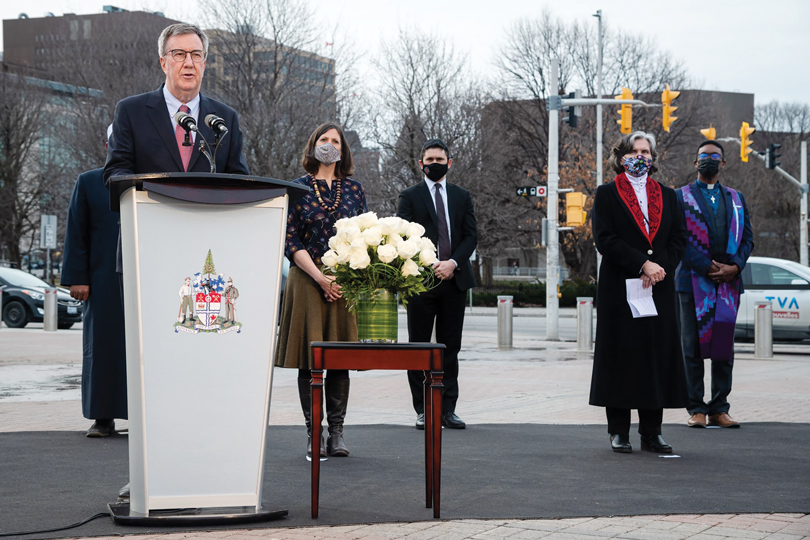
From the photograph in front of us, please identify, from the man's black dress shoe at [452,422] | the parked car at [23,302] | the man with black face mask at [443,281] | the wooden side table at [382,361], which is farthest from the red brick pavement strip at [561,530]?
the parked car at [23,302]

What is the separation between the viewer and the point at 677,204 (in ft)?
23.6

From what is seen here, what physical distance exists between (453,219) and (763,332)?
1014 cm

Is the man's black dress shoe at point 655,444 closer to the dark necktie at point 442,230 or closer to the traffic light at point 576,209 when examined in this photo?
the dark necktie at point 442,230

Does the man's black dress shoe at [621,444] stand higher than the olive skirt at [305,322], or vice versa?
the olive skirt at [305,322]

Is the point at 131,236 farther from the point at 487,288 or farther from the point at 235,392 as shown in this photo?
the point at 487,288

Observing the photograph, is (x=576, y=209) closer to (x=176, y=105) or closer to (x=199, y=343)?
(x=176, y=105)

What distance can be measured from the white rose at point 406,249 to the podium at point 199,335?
0.69 metres

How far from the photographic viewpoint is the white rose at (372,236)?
190 inches

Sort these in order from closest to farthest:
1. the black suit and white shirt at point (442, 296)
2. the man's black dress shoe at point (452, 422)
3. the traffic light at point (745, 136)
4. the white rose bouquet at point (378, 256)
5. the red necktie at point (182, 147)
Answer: the white rose bouquet at point (378, 256) → the red necktie at point (182, 147) → the man's black dress shoe at point (452, 422) → the black suit and white shirt at point (442, 296) → the traffic light at point (745, 136)

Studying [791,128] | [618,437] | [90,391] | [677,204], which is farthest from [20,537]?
[791,128]

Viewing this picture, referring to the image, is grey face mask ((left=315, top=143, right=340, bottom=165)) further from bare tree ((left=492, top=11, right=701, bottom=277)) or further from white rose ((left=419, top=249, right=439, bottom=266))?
bare tree ((left=492, top=11, right=701, bottom=277))

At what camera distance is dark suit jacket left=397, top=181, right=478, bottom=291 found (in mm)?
7879

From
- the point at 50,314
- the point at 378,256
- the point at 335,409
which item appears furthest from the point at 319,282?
the point at 50,314

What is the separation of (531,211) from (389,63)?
37.7ft
